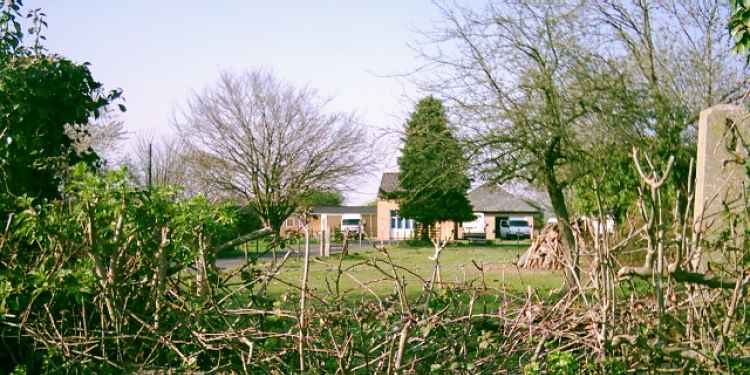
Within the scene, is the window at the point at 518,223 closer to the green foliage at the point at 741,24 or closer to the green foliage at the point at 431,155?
the green foliage at the point at 431,155

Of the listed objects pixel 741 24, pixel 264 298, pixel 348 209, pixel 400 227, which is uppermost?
pixel 348 209

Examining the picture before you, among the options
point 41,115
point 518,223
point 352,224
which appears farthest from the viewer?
point 518,223

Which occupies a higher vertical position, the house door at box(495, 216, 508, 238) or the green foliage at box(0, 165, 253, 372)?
the house door at box(495, 216, 508, 238)

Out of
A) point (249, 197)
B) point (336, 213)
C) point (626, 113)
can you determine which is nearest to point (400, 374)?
point (626, 113)

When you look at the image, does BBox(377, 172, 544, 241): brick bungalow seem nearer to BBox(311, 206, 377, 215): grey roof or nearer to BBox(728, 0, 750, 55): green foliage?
BBox(311, 206, 377, 215): grey roof

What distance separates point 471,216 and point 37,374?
3864cm

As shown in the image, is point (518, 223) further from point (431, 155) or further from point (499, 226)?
point (431, 155)

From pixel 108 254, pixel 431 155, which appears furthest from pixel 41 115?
pixel 431 155

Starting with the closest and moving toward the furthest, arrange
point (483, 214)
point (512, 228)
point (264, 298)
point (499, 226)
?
point (264, 298) → point (512, 228) → point (499, 226) → point (483, 214)

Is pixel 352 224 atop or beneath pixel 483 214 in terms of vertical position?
beneath

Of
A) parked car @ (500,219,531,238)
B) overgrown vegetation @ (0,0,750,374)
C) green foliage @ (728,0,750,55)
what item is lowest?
overgrown vegetation @ (0,0,750,374)

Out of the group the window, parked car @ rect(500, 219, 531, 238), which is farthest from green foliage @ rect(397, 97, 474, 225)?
the window

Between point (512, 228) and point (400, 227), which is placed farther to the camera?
point (400, 227)

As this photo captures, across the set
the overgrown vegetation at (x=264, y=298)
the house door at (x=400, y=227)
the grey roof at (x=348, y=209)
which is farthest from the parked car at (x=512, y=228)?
the overgrown vegetation at (x=264, y=298)
